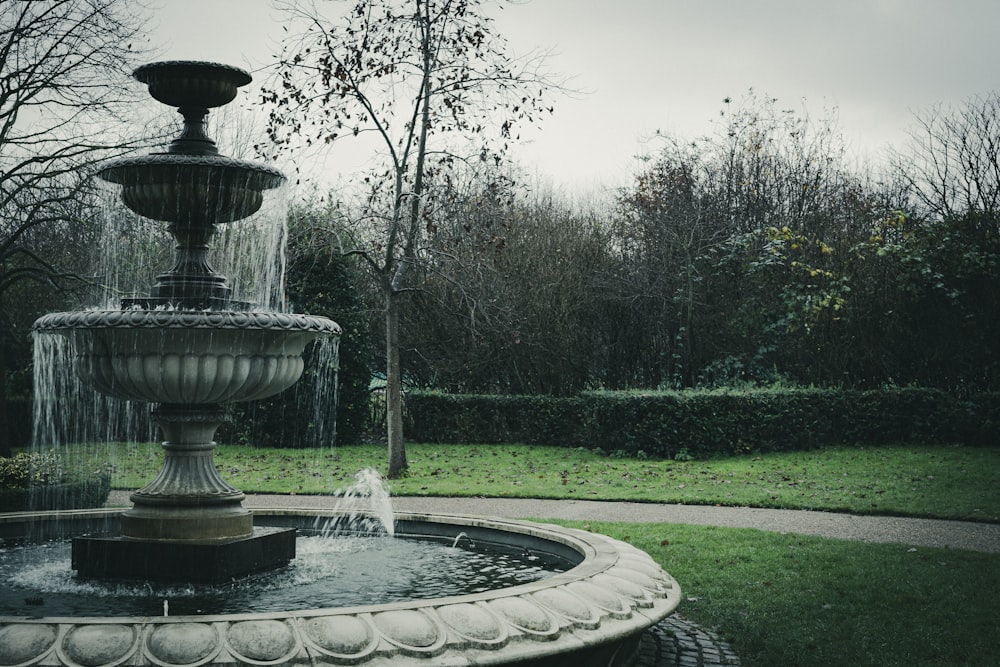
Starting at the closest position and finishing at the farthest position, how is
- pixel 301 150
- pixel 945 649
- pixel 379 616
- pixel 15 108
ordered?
1. pixel 379 616
2. pixel 945 649
3. pixel 301 150
4. pixel 15 108

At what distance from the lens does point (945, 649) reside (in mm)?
5797

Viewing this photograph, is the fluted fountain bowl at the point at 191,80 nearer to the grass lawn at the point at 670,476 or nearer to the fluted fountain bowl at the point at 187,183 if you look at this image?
the fluted fountain bowl at the point at 187,183

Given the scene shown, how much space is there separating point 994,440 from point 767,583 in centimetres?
1118

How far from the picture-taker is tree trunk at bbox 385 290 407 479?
14945 mm

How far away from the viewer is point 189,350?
207 inches

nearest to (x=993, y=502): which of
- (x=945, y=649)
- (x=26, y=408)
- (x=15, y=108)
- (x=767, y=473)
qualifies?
(x=767, y=473)

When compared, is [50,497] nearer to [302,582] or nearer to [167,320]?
[302,582]

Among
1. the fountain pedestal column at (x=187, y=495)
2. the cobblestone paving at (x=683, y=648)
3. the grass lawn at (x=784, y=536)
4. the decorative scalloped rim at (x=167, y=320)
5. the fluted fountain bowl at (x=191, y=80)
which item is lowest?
the cobblestone paving at (x=683, y=648)

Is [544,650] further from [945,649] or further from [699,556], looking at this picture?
[699,556]

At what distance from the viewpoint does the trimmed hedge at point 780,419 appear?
1662 centimetres

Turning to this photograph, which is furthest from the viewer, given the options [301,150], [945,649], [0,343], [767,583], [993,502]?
[0,343]

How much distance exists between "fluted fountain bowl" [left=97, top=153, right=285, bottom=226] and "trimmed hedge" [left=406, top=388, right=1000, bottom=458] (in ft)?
39.2

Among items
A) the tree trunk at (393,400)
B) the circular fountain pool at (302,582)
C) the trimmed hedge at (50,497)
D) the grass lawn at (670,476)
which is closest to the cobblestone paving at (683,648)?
the circular fountain pool at (302,582)

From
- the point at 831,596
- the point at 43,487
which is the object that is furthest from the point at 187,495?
the point at 43,487
